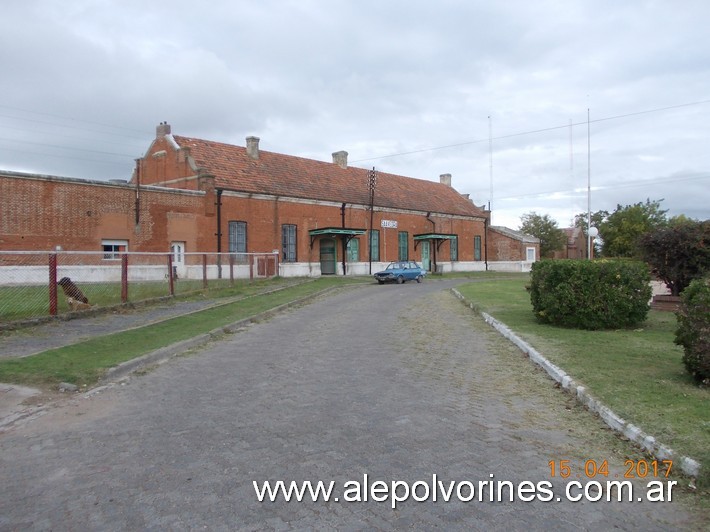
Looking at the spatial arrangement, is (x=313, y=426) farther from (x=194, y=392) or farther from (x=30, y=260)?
(x=30, y=260)

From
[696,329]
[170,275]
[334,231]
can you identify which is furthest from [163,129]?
[696,329]

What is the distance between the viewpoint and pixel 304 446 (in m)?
4.96

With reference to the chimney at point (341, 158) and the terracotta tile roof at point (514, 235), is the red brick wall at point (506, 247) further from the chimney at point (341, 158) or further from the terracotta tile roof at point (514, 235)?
the chimney at point (341, 158)

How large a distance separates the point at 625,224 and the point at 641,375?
5451 cm

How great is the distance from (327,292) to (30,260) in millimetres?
11961

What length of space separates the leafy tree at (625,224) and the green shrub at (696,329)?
2005 inches

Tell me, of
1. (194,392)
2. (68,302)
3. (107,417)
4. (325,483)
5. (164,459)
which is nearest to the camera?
(325,483)

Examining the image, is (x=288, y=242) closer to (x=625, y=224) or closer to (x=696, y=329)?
(x=696, y=329)

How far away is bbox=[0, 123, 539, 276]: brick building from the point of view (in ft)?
83.4

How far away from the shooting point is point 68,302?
13.8 meters

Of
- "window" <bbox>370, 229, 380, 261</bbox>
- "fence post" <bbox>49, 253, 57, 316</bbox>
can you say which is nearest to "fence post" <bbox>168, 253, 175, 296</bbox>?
"fence post" <bbox>49, 253, 57, 316</bbox>

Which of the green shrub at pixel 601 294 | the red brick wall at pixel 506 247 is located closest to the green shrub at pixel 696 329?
the green shrub at pixel 601 294

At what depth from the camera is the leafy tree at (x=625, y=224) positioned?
54.0 metres

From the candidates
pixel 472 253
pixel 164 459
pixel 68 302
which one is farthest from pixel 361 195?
pixel 164 459
